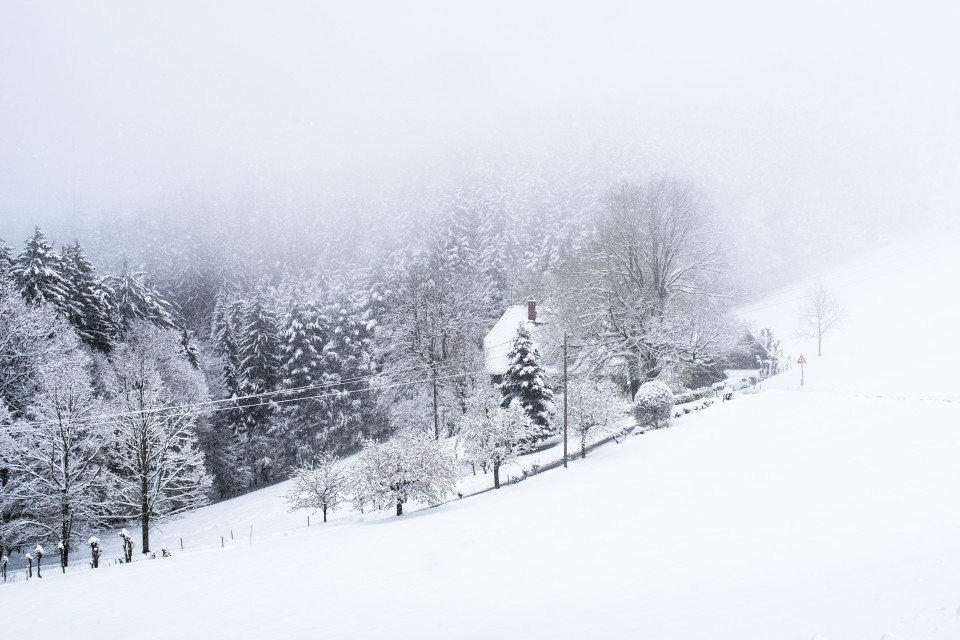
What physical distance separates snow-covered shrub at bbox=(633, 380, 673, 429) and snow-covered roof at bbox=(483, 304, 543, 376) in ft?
31.9

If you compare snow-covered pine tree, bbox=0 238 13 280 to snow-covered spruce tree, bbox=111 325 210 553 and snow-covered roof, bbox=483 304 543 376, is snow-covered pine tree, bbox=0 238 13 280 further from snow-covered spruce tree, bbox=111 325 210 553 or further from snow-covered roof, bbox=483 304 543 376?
snow-covered roof, bbox=483 304 543 376

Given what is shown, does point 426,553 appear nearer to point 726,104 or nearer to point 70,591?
point 70,591

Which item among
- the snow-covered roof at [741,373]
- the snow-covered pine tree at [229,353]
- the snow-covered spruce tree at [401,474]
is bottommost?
the snow-covered spruce tree at [401,474]

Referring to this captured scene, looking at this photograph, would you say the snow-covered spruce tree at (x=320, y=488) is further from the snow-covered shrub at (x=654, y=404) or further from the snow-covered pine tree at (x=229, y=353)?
the snow-covered pine tree at (x=229, y=353)

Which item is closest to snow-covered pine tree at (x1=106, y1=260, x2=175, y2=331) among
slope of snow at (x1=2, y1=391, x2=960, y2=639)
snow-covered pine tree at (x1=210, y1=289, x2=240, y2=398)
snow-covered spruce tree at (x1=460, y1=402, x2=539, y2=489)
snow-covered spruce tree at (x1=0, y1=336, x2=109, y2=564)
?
snow-covered pine tree at (x1=210, y1=289, x2=240, y2=398)

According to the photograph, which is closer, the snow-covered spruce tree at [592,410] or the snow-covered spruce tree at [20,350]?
the snow-covered spruce tree at [592,410]

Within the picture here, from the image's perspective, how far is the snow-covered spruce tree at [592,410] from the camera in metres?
20.1

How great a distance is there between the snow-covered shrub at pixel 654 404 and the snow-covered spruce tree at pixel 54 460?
22.8 m

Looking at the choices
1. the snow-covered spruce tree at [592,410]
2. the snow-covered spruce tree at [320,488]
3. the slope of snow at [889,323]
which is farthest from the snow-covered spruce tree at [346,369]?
the slope of snow at [889,323]

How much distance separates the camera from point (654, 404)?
65.8 feet

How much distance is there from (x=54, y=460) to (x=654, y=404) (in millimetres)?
26074

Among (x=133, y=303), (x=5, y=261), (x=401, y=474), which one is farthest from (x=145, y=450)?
(x=133, y=303)

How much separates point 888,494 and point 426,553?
871 centimetres

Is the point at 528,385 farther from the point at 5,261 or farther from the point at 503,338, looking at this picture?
the point at 5,261
